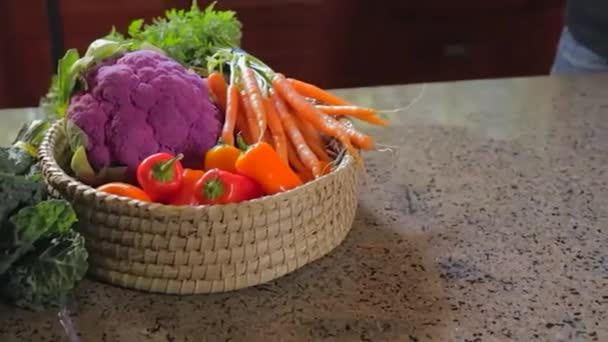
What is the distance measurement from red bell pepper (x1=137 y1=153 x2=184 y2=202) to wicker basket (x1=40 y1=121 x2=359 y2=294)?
0.05 metres

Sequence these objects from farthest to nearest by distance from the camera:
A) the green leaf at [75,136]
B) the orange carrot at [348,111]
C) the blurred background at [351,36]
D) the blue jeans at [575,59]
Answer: the blurred background at [351,36], the blue jeans at [575,59], the orange carrot at [348,111], the green leaf at [75,136]

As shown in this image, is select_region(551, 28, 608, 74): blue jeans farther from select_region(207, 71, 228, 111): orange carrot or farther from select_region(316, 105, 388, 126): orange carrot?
select_region(207, 71, 228, 111): orange carrot

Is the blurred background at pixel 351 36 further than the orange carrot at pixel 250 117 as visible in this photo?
Yes

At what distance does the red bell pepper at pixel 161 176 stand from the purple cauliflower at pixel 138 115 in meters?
0.06

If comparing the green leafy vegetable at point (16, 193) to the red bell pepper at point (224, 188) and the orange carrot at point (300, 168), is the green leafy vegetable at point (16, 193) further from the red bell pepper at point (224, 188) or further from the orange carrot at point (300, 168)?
the orange carrot at point (300, 168)

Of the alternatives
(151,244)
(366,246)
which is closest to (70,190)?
(151,244)

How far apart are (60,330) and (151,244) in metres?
0.12

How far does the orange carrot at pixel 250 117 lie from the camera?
108cm

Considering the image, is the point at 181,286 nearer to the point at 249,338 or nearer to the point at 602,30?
the point at 249,338

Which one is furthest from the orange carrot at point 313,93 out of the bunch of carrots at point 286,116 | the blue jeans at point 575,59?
the blue jeans at point 575,59

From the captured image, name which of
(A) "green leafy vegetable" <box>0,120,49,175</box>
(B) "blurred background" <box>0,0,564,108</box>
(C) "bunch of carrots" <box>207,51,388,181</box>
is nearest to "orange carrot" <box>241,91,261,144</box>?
(C) "bunch of carrots" <box>207,51,388,181</box>

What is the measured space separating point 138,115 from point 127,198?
0.14m

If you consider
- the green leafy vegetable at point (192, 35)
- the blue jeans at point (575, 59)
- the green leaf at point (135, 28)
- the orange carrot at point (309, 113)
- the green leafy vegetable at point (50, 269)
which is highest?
the green leaf at point (135, 28)

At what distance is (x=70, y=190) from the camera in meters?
0.94
